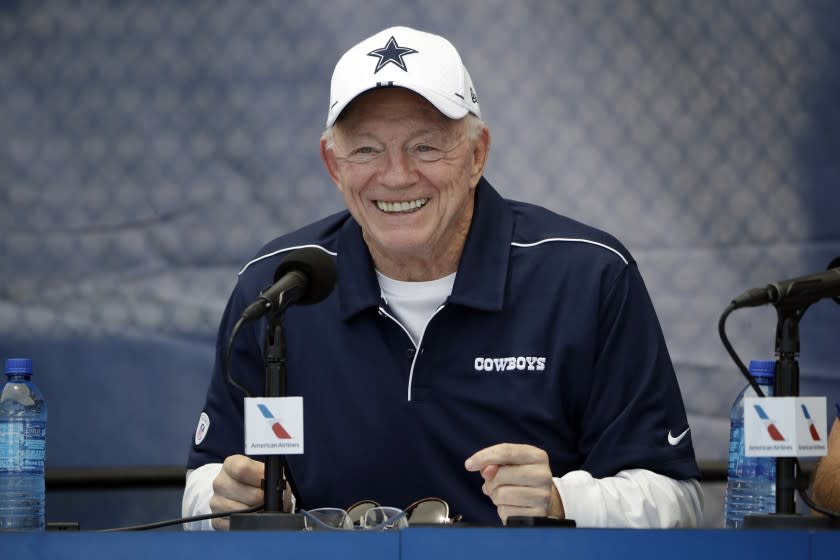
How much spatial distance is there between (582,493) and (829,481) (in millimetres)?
416

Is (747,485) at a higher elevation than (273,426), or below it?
below

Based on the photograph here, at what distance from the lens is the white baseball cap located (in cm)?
185

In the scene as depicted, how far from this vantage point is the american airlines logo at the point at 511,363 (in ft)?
6.27

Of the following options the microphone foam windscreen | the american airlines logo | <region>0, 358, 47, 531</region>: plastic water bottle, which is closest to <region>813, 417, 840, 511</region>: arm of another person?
the american airlines logo

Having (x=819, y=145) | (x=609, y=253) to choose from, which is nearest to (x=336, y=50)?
(x=609, y=253)

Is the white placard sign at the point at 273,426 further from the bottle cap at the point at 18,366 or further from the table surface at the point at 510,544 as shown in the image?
the bottle cap at the point at 18,366

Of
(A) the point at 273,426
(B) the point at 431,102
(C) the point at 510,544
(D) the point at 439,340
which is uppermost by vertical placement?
(B) the point at 431,102

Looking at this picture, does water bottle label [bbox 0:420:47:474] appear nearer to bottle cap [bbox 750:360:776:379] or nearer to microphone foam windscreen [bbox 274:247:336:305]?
microphone foam windscreen [bbox 274:247:336:305]

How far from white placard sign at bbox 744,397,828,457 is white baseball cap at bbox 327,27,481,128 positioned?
2.37 feet

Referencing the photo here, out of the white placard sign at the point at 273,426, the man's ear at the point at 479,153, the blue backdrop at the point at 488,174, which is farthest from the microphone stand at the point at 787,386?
the blue backdrop at the point at 488,174

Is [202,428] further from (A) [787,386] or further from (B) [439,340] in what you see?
(A) [787,386]

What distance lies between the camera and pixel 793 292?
1381 mm

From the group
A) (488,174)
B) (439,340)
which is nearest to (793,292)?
(439,340)

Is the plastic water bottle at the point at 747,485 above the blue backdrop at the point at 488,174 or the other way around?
the other way around
